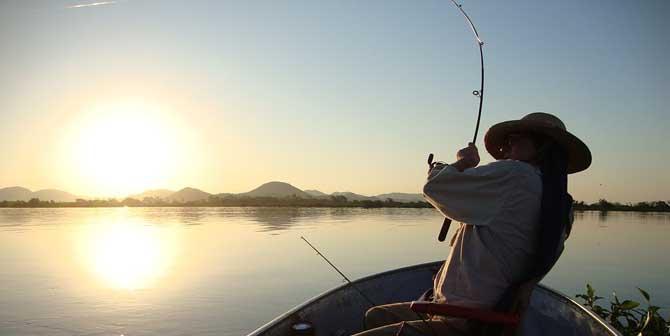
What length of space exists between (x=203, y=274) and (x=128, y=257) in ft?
12.3

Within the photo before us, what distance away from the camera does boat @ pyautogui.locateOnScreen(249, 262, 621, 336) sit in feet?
12.5

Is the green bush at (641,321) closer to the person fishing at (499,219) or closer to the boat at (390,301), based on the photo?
the boat at (390,301)

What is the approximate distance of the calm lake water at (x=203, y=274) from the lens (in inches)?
265

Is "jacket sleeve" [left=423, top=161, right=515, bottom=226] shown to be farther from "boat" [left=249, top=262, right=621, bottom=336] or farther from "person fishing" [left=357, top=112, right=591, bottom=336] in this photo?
"boat" [left=249, top=262, right=621, bottom=336]

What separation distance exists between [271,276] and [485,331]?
7.61 metres

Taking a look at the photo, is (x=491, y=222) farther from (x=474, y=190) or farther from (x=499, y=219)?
(x=474, y=190)

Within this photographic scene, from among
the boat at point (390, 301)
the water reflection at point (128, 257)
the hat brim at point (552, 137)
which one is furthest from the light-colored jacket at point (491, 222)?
the water reflection at point (128, 257)

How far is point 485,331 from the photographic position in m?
2.46

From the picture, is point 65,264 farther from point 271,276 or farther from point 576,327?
point 576,327

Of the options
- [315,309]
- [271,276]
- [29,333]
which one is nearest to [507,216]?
[315,309]

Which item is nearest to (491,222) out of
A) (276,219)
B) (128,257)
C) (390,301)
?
(390,301)

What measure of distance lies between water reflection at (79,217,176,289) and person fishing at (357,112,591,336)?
26.2 ft

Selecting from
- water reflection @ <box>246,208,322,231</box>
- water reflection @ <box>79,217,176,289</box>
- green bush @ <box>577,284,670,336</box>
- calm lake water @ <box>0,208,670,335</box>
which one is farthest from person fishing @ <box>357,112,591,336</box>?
water reflection @ <box>246,208,322,231</box>

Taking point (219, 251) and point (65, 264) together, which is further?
point (219, 251)
